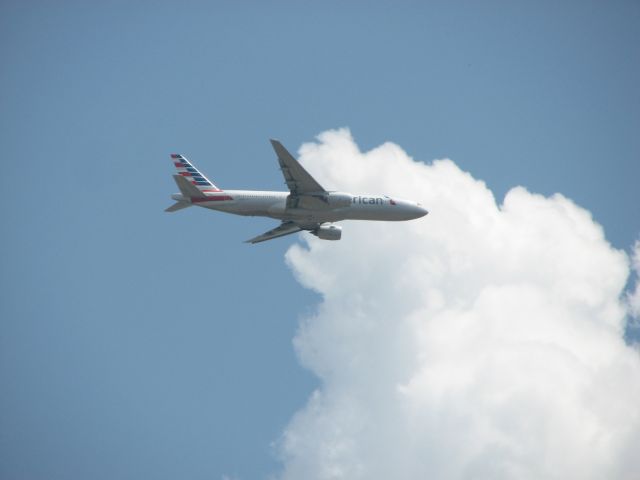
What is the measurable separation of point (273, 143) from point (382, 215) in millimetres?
12397

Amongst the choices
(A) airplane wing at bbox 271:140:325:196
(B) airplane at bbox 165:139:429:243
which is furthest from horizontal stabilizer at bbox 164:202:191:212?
(A) airplane wing at bbox 271:140:325:196

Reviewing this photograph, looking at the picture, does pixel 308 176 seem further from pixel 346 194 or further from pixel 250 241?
pixel 250 241

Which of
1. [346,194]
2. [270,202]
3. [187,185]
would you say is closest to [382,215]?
[346,194]

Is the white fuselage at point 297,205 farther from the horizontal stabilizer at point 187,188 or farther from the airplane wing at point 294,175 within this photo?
the airplane wing at point 294,175

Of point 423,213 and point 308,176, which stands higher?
point 423,213

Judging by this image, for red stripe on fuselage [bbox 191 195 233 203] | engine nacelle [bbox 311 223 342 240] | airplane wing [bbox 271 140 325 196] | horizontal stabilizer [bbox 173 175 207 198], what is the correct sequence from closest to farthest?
airplane wing [bbox 271 140 325 196] → horizontal stabilizer [bbox 173 175 207 198] → red stripe on fuselage [bbox 191 195 233 203] → engine nacelle [bbox 311 223 342 240]

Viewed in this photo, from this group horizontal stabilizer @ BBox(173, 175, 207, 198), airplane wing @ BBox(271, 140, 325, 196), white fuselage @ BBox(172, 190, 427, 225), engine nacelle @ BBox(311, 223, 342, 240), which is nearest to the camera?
airplane wing @ BBox(271, 140, 325, 196)

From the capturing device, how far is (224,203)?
73.2 metres

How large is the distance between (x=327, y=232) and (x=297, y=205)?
A: 7121 millimetres

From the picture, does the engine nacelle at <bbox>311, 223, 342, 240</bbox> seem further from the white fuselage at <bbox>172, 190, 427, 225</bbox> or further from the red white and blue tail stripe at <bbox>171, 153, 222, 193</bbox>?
the red white and blue tail stripe at <bbox>171, 153, 222, 193</bbox>

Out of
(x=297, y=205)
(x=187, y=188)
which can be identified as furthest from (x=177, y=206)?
(x=297, y=205)

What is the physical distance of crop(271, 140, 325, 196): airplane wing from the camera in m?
69.8

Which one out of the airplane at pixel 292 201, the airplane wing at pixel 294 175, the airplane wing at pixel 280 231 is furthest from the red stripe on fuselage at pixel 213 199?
the airplane wing at pixel 280 231

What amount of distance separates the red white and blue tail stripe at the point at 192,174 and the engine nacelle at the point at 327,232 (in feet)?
34.8
